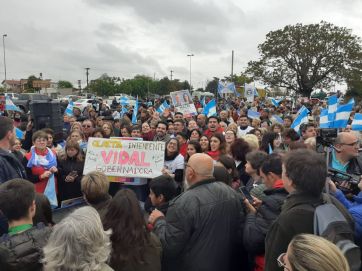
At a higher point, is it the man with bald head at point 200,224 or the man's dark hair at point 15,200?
the man's dark hair at point 15,200

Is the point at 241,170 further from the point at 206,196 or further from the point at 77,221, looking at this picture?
the point at 77,221

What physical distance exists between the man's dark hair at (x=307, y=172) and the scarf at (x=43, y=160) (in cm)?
378

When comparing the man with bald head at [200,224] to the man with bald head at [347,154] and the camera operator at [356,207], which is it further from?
the man with bald head at [347,154]

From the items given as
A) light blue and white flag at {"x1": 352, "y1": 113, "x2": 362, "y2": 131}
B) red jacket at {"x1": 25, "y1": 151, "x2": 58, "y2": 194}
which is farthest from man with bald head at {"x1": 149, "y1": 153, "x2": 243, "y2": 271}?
light blue and white flag at {"x1": 352, "y1": 113, "x2": 362, "y2": 131}

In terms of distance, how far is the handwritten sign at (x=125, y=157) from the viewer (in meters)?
5.66

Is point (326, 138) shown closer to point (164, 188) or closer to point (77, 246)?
point (164, 188)

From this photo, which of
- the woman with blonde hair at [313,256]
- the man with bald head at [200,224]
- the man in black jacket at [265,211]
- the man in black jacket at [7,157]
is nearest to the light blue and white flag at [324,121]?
the man in black jacket at [265,211]

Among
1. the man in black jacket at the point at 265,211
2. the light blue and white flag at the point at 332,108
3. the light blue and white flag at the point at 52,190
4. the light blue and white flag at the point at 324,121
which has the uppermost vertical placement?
the light blue and white flag at the point at 332,108

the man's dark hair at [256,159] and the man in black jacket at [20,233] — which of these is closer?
the man in black jacket at [20,233]

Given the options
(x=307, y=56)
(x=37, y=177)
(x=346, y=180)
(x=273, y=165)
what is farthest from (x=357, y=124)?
(x=307, y=56)

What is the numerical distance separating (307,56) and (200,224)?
4492cm

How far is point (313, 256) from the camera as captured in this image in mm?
1752

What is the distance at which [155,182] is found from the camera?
3596 millimetres

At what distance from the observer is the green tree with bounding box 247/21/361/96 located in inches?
1699
